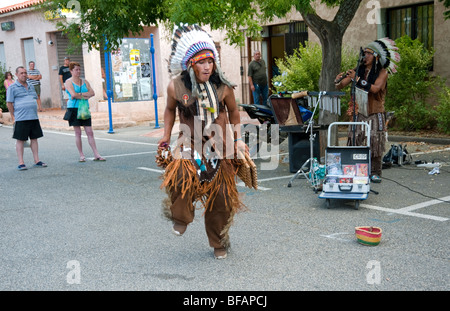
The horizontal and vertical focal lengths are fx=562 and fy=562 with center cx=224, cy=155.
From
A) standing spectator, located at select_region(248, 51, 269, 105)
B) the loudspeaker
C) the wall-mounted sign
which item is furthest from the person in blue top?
the wall-mounted sign

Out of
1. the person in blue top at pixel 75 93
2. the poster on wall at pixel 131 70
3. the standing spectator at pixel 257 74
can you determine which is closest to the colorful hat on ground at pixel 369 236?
the person in blue top at pixel 75 93

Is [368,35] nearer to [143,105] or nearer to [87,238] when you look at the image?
[143,105]

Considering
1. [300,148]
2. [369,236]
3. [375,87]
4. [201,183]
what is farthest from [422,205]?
[201,183]

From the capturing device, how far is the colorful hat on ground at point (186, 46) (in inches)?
186

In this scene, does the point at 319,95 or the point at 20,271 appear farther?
the point at 319,95

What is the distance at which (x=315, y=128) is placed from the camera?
8.56 meters

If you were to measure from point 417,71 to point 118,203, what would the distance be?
27.1 ft

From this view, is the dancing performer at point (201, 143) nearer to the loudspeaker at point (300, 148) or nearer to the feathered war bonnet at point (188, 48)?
the feathered war bonnet at point (188, 48)

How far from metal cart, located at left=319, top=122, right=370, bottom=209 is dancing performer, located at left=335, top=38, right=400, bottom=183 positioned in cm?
118

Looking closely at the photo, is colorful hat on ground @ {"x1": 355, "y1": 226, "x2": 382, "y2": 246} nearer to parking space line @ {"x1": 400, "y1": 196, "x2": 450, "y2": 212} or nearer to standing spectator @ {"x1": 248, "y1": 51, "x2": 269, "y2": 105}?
parking space line @ {"x1": 400, "y1": 196, "x2": 450, "y2": 212}

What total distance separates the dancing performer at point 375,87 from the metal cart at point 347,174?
118 centimetres

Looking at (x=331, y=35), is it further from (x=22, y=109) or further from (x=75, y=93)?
(x=22, y=109)

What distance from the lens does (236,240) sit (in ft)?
18.1
